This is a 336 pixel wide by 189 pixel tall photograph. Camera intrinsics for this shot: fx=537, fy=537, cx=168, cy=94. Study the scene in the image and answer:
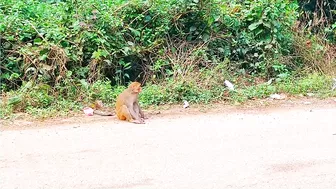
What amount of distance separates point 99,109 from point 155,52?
1876 mm

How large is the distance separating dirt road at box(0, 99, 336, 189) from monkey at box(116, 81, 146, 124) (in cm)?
13

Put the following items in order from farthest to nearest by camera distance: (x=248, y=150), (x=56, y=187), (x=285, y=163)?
(x=248, y=150)
(x=285, y=163)
(x=56, y=187)

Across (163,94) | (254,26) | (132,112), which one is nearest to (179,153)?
(132,112)

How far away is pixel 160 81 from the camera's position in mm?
8930

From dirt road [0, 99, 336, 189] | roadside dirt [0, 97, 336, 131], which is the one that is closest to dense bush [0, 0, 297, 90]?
roadside dirt [0, 97, 336, 131]

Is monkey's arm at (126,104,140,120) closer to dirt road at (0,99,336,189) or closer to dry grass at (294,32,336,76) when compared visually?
dirt road at (0,99,336,189)

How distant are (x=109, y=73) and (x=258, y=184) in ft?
15.3

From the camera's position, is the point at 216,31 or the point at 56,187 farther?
the point at 216,31

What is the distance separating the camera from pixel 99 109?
7812mm

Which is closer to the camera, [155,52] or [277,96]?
[277,96]

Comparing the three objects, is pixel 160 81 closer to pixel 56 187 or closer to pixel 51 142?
pixel 51 142

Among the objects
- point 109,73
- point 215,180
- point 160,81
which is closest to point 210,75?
point 160,81

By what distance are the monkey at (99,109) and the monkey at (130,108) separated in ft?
1.14

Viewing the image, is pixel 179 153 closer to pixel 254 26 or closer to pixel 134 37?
pixel 134 37
